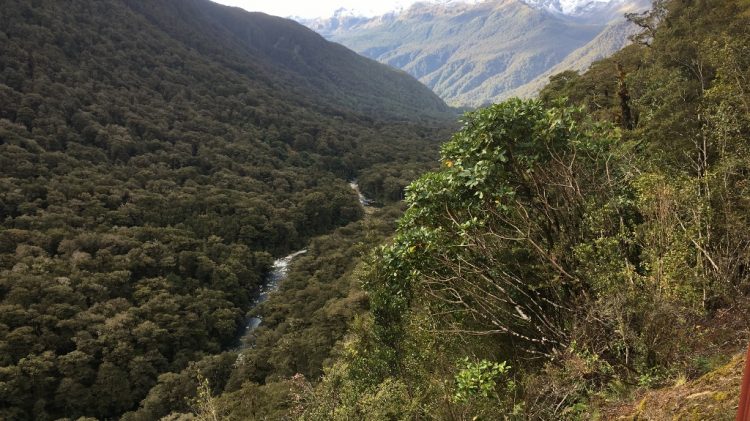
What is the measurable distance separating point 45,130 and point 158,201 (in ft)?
117

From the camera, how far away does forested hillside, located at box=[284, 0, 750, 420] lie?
22.2 ft

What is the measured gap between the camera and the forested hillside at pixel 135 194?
141 feet

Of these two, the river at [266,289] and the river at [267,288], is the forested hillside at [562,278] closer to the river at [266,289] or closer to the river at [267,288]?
the river at [266,289]

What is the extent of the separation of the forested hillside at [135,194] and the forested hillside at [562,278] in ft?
102

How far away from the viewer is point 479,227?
9289 millimetres

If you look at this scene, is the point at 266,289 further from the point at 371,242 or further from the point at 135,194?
the point at 135,194

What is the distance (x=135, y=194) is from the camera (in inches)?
3155

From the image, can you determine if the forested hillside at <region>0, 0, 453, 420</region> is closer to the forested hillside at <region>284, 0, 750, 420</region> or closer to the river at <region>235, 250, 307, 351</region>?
the river at <region>235, 250, 307, 351</region>

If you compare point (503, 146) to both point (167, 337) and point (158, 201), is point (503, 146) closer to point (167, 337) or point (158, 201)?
point (167, 337)

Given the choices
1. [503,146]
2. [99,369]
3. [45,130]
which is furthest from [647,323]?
[45,130]

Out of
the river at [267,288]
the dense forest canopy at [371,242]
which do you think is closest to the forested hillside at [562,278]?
the dense forest canopy at [371,242]

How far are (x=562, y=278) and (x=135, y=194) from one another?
8608 cm

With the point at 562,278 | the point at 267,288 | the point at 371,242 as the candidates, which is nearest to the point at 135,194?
the point at 267,288

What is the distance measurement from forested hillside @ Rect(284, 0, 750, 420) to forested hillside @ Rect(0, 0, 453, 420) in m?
31.0
